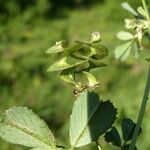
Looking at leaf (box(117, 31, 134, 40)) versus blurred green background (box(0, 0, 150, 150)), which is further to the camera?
blurred green background (box(0, 0, 150, 150))

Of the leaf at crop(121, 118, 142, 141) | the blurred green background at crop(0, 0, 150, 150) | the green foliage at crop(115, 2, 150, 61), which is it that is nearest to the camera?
the green foliage at crop(115, 2, 150, 61)

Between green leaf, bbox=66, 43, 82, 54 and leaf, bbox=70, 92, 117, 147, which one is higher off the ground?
green leaf, bbox=66, 43, 82, 54

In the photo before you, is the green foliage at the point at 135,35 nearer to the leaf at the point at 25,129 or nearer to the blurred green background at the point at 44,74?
the leaf at the point at 25,129

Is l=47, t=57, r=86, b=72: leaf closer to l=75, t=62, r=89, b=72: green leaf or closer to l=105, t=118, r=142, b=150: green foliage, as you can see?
l=75, t=62, r=89, b=72: green leaf

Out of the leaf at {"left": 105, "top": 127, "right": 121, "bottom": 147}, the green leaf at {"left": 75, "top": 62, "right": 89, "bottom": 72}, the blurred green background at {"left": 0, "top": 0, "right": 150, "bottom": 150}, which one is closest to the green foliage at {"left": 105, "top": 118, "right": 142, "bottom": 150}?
the leaf at {"left": 105, "top": 127, "right": 121, "bottom": 147}

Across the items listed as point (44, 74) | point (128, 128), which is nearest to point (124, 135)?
point (128, 128)

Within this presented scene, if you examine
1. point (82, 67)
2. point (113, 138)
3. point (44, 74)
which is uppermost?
point (82, 67)

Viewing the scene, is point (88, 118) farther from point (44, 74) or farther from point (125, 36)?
point (44, 74)
